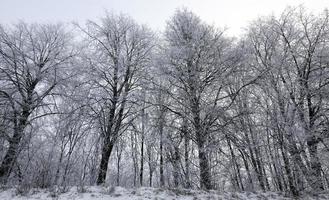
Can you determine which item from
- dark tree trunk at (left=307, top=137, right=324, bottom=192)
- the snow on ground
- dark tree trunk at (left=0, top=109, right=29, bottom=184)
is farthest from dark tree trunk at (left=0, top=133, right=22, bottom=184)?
dark tree trunk at (left=307, top=137, right=324, bottom=192)

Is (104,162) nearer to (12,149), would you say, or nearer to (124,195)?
(124,195)

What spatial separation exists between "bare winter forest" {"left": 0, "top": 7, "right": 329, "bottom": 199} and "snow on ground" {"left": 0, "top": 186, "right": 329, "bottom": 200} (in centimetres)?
38

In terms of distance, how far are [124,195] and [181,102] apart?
445 centimetres

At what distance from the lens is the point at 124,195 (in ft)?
23.9

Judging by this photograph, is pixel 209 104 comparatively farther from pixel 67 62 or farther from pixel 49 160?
pixel 67 62

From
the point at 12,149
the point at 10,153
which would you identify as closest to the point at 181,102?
the point at 12,149

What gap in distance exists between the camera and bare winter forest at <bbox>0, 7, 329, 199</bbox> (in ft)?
28.6

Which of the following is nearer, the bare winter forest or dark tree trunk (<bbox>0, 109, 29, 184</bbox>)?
the bare winter forest

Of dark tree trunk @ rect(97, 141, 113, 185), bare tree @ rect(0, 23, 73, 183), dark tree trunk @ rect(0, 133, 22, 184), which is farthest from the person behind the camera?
bare tree @ rect(0, 23, 73, 183)

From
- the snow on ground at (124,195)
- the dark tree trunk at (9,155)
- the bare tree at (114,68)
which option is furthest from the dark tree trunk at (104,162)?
the dark tree trunk at (9,155)

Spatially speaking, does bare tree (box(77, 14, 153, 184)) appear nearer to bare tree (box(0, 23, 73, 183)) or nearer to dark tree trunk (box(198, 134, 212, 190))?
bare tree (box(0, 23, 73, 183))

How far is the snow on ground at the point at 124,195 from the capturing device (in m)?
6.98

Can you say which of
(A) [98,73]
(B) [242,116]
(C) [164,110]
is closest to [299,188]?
(B) [242,116]

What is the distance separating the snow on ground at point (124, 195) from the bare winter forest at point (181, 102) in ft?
1.24
